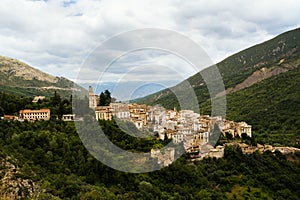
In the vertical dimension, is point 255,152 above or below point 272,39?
below

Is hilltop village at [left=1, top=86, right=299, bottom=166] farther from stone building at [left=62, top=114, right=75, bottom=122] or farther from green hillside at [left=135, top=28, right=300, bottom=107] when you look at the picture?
green hillside at [left=135, top=28, right=300, bottom=107]

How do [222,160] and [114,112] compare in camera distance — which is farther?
[114,112]

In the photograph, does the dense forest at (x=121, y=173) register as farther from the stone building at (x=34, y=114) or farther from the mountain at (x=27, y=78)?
the mountain at (x=27, y=78)

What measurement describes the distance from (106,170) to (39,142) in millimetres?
4661

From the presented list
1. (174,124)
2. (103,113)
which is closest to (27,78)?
(103,113)

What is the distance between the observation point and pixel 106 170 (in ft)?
63.5

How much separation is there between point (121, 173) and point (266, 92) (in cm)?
5235

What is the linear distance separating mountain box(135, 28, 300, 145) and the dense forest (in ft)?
18.8

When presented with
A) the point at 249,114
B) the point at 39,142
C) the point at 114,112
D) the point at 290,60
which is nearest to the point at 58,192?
the point at 39,142

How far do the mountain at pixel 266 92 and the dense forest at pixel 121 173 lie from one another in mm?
5719

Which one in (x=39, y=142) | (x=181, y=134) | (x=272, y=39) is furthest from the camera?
(x=272, y=39)

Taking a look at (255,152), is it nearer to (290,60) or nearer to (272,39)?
(290,60)

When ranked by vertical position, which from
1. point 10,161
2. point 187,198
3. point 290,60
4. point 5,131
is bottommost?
point 187,198

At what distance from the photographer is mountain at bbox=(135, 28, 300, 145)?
48156 millimetres
